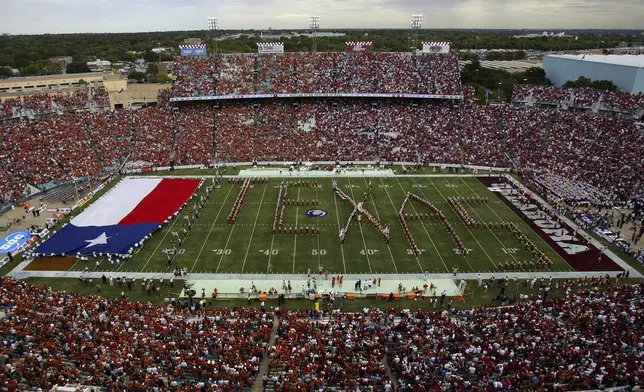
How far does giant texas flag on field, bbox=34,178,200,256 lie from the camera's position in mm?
27250

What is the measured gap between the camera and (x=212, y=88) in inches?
2196

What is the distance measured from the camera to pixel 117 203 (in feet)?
111

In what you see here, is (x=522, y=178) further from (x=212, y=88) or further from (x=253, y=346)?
(x=212, y=88)

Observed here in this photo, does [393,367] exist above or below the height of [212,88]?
below

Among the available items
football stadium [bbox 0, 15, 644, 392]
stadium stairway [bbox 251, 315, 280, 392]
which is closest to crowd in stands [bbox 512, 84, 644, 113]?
football stadium [bbox 0, 15, 644, 392]

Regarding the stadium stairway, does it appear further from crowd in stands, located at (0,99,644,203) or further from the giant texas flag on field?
crowd in stands, located at (0,99,644,203)

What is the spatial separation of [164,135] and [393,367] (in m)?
39.2

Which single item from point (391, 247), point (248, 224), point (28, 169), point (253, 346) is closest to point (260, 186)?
point (248, 224)

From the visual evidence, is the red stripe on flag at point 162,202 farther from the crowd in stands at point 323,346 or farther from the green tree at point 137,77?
the green tree at point 137,77

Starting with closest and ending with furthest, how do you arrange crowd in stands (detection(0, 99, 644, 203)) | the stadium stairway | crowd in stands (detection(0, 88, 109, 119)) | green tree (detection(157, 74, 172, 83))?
1. the stadium stairway
2. crowd in stands (detection(0, 99, 644, 203))
3. crowd in stands (detection(0, 88, 109, 119))
4. green tree (detection(157, 74, 172, 83))

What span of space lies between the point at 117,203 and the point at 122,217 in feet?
10.5

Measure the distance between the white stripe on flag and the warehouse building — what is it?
5479 cm

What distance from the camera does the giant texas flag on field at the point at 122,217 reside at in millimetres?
27250

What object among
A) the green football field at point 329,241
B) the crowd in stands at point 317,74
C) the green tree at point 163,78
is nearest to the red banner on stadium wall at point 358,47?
the crowd in stands at point 317,74
